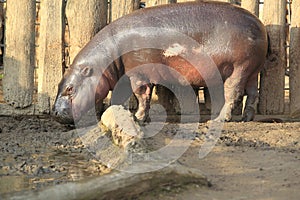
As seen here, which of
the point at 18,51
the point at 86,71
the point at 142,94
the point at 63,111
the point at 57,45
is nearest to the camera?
the point at 63,111

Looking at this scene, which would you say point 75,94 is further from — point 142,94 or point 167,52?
point 167,52

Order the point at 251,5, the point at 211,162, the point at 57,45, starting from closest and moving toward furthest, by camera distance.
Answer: the point at 211,162
the point at 57,45
the point at 251,5

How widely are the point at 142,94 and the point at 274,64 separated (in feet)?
5.41

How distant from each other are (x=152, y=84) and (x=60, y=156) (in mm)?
2044

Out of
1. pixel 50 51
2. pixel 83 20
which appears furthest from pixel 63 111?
pixel 83 20

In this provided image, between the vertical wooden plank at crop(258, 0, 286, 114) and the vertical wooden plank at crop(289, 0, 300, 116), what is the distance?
10cm

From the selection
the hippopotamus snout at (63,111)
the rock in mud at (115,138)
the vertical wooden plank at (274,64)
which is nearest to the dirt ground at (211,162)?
the rock in mud at (115,138)

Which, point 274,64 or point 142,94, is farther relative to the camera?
point 274,64

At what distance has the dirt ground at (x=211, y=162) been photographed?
3131mm

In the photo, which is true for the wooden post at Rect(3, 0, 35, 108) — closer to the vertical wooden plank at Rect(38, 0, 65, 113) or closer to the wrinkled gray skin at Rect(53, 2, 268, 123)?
the vertical wooden plank at Rect(38, 0, 65, 113)

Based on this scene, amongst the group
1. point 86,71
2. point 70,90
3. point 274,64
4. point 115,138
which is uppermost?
point 274,64

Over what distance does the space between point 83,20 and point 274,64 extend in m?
2.27

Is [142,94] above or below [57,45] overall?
below

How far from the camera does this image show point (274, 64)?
20.9ft
